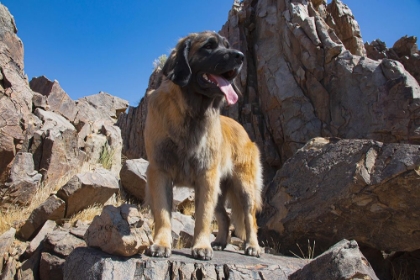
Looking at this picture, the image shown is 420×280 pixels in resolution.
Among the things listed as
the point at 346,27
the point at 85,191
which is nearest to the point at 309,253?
the point at 85,191

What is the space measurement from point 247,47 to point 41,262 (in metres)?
13.4

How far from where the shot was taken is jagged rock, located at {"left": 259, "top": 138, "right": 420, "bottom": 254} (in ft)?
16.8

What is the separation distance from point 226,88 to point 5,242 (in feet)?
12.5

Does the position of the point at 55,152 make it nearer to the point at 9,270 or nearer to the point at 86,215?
the point at 86,215

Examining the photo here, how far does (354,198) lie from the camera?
5.32m

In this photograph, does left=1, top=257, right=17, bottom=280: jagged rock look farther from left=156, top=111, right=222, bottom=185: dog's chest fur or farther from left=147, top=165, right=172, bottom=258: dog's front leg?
left=156, top=111, right=222, bottom=185: dog's chest fur

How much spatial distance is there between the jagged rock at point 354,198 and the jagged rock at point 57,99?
23.5ft

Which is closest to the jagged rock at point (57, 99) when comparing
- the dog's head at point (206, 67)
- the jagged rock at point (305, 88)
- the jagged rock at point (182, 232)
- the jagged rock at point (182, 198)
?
the jagged rock at point (182, 198)

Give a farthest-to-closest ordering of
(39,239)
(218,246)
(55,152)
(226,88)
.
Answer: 1. (55,152)
2. (39,239)
3. (218,246)
4. (226,88)

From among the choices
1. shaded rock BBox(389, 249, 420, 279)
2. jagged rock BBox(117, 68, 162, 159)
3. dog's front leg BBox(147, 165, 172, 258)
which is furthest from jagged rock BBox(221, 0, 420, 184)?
dog's front leg BBox(147, 165, 172, 258)

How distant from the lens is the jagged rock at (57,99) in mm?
10703

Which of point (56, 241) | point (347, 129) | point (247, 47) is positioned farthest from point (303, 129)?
point (56, 241)

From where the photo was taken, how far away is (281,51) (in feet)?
49.9

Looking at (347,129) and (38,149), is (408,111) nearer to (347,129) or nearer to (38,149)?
(347,129)
